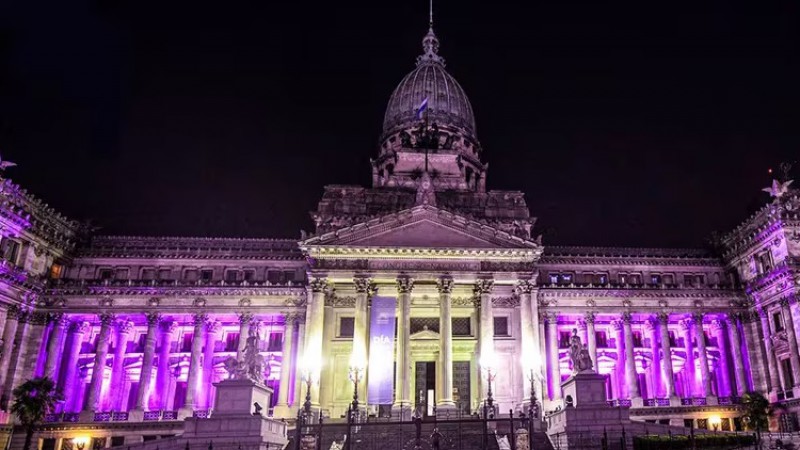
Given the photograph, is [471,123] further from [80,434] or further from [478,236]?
[80,434]

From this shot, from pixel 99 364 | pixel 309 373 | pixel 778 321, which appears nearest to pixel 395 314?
pixel 309 373

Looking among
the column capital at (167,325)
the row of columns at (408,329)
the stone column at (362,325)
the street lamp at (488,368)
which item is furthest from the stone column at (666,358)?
the column capital at (167,325)

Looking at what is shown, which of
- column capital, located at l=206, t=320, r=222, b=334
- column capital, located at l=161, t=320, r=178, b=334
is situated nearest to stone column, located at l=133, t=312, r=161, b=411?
column capital, located at l=161, t=320, r=178, b=334

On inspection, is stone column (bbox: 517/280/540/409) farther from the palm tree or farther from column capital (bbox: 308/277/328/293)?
the palm tree

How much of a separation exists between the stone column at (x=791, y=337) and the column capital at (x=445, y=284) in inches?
1100

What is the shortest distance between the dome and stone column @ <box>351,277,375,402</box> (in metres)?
30.1

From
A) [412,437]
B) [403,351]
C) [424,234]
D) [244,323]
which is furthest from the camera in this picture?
[244,323]

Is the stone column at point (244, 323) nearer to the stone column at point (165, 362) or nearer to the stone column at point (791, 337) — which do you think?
the stone column at point (165, 362)

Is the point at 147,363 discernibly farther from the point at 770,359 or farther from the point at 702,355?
the point at 770,359

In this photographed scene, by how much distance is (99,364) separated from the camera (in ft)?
164

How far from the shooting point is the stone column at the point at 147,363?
1925 inches

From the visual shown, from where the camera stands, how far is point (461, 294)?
166ft

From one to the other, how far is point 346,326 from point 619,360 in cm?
2571

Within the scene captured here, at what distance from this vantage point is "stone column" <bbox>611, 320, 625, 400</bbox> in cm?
5328
